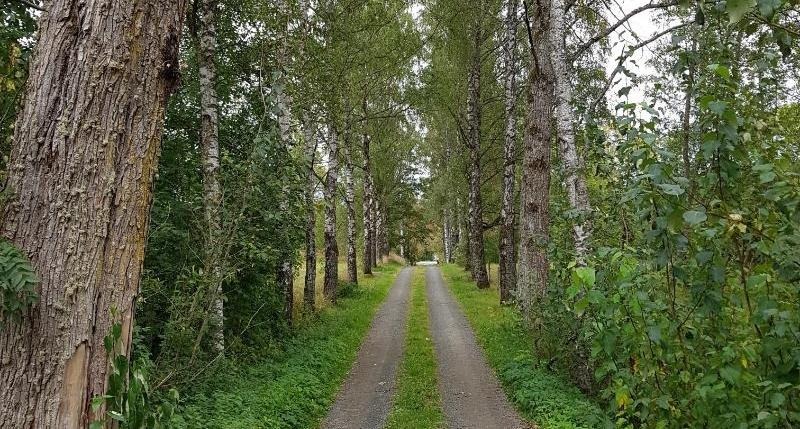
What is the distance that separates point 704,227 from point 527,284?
22.6ft

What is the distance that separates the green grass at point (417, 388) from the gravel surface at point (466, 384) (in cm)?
17

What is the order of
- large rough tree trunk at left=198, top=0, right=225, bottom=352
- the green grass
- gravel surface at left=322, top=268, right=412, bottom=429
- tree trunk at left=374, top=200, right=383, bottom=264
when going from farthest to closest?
tree trunk at left=374, top=200, right=383, bottom=264, large rough tree trunk at left=198, top=0, right=225, bottom=352, gravel surface at left=322, top=268, right=412, bottom=429, the green grass

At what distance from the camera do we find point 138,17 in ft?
8.19

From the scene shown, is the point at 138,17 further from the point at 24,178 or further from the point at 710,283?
the point at 710,283

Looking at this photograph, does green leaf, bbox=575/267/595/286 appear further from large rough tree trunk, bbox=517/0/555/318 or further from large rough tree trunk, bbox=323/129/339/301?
large rough tree trunk, bbox=323/129/339/301

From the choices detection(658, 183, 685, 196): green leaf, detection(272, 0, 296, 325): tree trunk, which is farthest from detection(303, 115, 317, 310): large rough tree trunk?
detection(658, 183, 685, 196): green leaf

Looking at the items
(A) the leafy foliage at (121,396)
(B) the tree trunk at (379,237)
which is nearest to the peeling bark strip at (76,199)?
(A) the leafy foliage at (121,396)

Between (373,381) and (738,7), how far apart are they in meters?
9.27

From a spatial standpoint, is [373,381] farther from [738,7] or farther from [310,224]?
[738,7]

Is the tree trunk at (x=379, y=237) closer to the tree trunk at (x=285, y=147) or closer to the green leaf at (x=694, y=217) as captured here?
the tree trunk at (x=285, y=147)

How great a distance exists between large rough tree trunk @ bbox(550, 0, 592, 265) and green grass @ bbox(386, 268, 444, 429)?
3.36 m

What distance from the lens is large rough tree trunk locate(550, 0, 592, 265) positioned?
25.9ft

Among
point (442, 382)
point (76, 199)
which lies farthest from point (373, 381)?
point (76, 199)

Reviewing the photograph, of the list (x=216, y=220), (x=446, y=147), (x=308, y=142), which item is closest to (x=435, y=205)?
(x=446, y=147)
